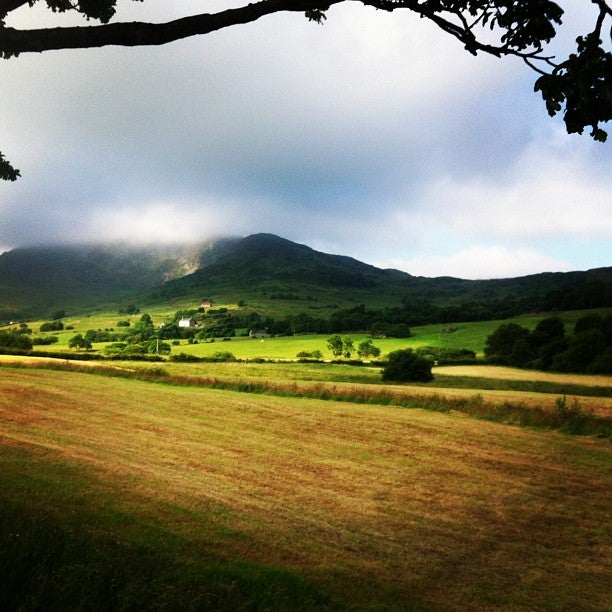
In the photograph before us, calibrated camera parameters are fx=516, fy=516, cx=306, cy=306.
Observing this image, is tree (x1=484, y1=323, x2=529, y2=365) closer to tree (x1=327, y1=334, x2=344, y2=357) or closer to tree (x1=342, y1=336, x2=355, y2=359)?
tree (x1=342, y1=336, x2=355, y2=359)

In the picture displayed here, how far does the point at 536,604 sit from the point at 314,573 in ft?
13.0

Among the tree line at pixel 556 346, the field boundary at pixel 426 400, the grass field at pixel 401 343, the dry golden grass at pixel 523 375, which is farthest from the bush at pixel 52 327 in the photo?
the tree line at pixel 556 346

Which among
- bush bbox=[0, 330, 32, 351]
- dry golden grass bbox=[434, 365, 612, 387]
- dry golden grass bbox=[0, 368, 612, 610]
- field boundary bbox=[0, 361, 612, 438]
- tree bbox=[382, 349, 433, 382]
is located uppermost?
bush bbox=[0, 330, 32, 351]

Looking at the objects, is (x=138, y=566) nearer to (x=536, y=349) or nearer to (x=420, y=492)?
(x=420, y=492)

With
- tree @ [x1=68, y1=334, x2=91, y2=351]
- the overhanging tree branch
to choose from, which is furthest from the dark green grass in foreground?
tree @ [x1=68, y1=334, x2=91, y2=351]

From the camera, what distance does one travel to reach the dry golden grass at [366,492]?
31.8 feet

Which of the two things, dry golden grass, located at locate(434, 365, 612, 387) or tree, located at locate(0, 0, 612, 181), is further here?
dry golden grass, located at locate(434, 365, 612, 387)

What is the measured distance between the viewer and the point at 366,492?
15.9m

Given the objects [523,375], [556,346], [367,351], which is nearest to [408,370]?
[523,375]

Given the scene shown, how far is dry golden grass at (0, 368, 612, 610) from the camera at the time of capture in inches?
381

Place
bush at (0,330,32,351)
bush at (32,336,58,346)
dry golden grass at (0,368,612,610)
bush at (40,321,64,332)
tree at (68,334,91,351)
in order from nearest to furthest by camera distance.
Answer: dry golden grass at (0,368,612,610)
bush at (0,330,32,351)
tree at (68,334,91,351)
bush at (32,336,58,346)
bush at (40,321,64,332)

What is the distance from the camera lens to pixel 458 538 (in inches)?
481

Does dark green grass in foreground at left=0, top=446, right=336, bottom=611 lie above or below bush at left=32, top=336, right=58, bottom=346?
above

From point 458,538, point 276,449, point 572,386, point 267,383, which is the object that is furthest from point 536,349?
point 458,538
